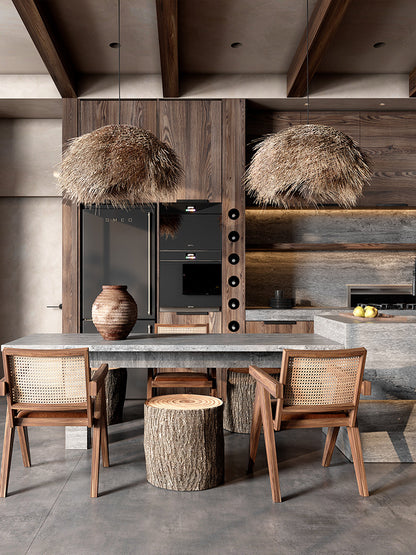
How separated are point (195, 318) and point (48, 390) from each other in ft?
8.00

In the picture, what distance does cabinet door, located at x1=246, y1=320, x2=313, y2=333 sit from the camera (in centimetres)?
486

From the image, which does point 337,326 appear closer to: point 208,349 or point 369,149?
point 208,349

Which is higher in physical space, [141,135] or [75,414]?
[141,135]

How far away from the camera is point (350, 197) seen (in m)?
3.33

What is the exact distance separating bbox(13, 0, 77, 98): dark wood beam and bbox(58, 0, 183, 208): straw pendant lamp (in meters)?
1.25

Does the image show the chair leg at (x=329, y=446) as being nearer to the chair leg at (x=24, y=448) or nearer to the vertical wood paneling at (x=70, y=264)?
the chair leg at (x=24, y=448)

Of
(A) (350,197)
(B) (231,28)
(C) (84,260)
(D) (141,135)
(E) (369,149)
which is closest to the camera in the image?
(D) (141,135)

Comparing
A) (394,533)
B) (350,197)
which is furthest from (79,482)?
(350,197)

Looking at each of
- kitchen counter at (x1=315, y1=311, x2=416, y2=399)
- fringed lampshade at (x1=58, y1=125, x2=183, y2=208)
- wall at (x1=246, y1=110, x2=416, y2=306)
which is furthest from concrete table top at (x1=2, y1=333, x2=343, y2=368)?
wall at (x1=246, y1=110, x2=416, y2=306)

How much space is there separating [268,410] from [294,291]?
295 cm

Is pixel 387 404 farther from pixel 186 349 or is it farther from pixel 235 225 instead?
pixel 235 225

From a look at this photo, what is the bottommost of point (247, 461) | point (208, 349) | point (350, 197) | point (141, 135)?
point (247, 461)

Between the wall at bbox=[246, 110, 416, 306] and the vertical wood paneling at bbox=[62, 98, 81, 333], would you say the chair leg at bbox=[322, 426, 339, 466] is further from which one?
the vertical wood paneling at bbox=[62, 98, 81, 333]

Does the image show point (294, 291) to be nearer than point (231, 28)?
No
